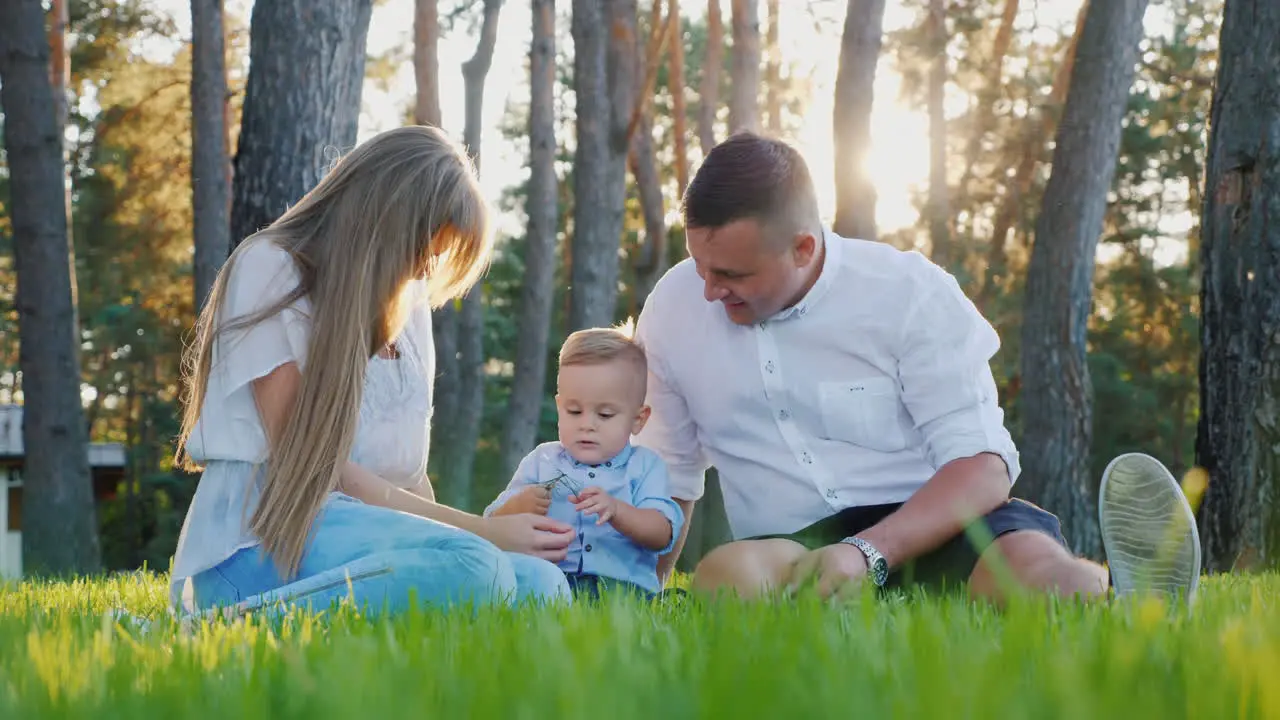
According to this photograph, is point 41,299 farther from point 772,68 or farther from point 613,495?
point 772,68

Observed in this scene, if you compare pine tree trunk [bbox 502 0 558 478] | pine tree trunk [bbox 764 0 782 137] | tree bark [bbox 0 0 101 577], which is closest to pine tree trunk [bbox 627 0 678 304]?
pine tree trunk [bbox 502 0 558 478]

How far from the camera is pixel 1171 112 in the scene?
85.8ft

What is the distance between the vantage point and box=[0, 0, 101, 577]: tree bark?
10742 mm

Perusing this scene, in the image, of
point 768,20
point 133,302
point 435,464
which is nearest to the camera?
point 768,20

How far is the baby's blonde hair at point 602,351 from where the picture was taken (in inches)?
170

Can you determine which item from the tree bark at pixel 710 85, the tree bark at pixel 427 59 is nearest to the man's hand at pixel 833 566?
the tree bark at pixel 427 59

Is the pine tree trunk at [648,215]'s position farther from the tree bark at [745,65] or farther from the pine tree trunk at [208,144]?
the pine tree trunk at [208,144]

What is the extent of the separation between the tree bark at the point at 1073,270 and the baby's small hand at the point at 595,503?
7.32 m

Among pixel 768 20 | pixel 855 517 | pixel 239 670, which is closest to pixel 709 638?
pixel 239 670

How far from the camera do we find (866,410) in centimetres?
434

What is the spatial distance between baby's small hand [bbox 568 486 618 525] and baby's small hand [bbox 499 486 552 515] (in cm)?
9

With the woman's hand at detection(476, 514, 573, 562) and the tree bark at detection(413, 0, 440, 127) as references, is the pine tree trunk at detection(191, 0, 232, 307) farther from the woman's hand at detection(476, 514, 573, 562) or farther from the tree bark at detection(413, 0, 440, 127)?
the woman's hand at detection(476, 514, 573, 562)

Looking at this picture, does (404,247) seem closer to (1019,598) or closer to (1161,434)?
(1019,598)

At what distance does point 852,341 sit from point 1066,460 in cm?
686
